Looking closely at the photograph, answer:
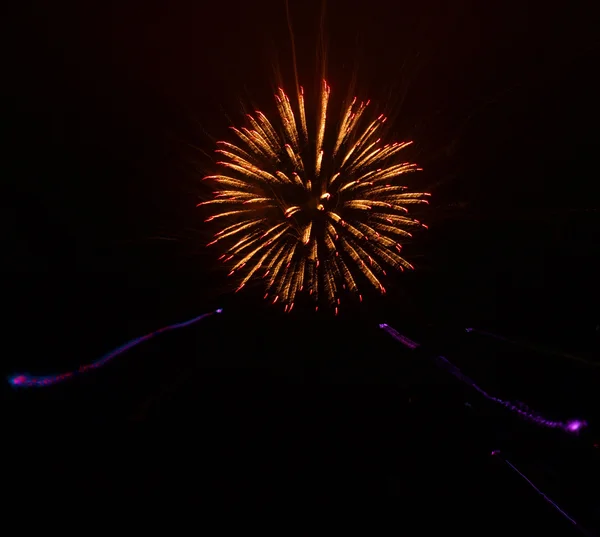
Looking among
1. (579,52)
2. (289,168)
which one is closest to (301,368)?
(289,168)

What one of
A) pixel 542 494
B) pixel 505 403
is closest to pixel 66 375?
pixel 505 403

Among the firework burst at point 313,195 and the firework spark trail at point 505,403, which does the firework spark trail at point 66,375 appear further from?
the firework spark trail at point 505,403

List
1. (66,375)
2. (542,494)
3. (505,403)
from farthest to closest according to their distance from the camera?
(505,403) < (66,375) < (542,494)

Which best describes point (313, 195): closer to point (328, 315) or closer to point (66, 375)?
point (328, 315)

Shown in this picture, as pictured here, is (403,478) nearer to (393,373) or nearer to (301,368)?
(393,373)

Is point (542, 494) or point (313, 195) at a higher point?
point (313, 195)

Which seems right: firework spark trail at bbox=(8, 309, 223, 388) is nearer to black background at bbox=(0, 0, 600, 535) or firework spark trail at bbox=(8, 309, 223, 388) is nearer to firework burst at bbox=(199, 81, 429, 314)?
black background at bbox=(0, 0, 600, 535)
